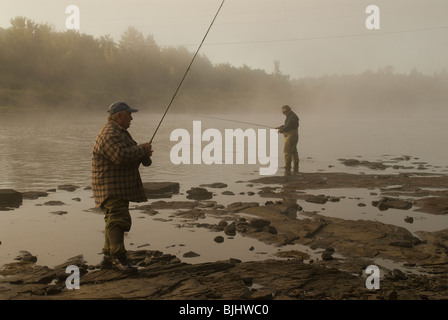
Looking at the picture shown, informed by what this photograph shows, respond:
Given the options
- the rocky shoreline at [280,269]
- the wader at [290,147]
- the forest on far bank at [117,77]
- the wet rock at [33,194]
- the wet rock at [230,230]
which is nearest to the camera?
the rocky shoreline at [280,269]

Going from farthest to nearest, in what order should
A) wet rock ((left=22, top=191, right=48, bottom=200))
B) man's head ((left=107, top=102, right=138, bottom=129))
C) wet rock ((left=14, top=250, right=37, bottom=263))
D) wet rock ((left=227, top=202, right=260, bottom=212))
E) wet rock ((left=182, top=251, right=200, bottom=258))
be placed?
wet rock ((left=22, top=191, right=48, bottom=200)), wet rock ((left=227, top=202, right=260, bottom=212)), wet rock ((left=182, top=251, right=200, bottom=258)), wet rock ((left=14, top=250, right=37, bottom=263)), man's head ((left=107, top=102, right=138, bottom=129))

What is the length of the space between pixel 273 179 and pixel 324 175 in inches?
77.1

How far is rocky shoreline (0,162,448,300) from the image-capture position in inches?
205

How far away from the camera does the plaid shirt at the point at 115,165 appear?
570cm

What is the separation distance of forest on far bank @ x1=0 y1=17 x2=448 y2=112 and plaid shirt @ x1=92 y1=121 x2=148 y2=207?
4325 cm

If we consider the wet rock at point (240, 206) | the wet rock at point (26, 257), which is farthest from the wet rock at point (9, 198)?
the wet rock at point (240, 206)

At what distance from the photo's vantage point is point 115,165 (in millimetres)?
5828

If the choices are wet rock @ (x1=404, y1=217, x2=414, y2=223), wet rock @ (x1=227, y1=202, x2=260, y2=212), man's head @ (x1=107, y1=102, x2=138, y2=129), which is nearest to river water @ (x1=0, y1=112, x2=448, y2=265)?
wet rock @ (x1=404, y1=217, x2=414, y2=223)

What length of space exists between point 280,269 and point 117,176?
2103mm

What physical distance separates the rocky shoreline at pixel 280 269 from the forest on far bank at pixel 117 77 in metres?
41.8

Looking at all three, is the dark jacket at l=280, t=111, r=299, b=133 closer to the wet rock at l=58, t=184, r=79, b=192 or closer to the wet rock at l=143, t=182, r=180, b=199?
the wet rock at l=143, t=182, r=180, b=199

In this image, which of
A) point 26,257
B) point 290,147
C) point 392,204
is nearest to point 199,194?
point 392,204

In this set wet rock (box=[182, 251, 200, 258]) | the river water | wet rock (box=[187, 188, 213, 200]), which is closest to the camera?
wet rock (box=[182, 251, 200, 258])

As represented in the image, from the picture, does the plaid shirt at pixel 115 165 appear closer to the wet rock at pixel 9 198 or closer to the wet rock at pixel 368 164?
the wet rock at pixel 9 198
